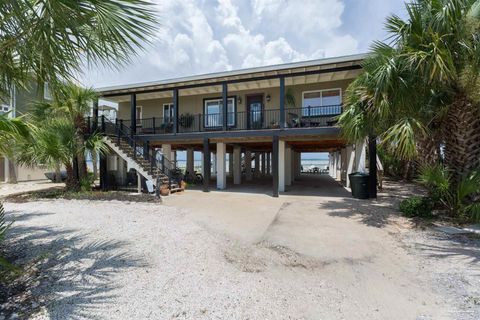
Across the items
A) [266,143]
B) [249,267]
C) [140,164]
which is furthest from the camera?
[266,143]

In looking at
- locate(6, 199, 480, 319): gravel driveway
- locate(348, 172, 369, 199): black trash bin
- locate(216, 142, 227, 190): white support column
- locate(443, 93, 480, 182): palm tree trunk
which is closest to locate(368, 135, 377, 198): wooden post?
locate(348, 172, 369, 199): black trash bin

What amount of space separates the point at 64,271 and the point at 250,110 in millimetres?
12148

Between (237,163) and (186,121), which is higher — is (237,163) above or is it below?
below

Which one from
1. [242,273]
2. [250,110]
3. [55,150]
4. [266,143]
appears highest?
[250,110]

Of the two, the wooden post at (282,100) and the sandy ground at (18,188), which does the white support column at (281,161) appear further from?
the sandy ground at (18,188)

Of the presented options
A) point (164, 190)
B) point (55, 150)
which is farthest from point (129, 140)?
point (164, 190)

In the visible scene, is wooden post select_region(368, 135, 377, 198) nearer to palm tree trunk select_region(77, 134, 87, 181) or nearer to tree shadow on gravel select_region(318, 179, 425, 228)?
tree shadow on gravel select_region(318, 179, 425, 228)

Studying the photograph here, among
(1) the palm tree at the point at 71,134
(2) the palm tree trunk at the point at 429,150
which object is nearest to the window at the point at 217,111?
(1) the palm tree at the point at 71,134

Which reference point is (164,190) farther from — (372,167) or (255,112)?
(372,167)

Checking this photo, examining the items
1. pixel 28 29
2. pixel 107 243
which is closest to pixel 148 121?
pixel 107 243

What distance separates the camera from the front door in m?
14.2

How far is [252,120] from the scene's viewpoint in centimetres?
1448

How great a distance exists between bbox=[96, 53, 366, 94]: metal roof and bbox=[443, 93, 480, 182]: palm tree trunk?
13.6 ft

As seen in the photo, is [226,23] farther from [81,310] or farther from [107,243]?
[81,310]
